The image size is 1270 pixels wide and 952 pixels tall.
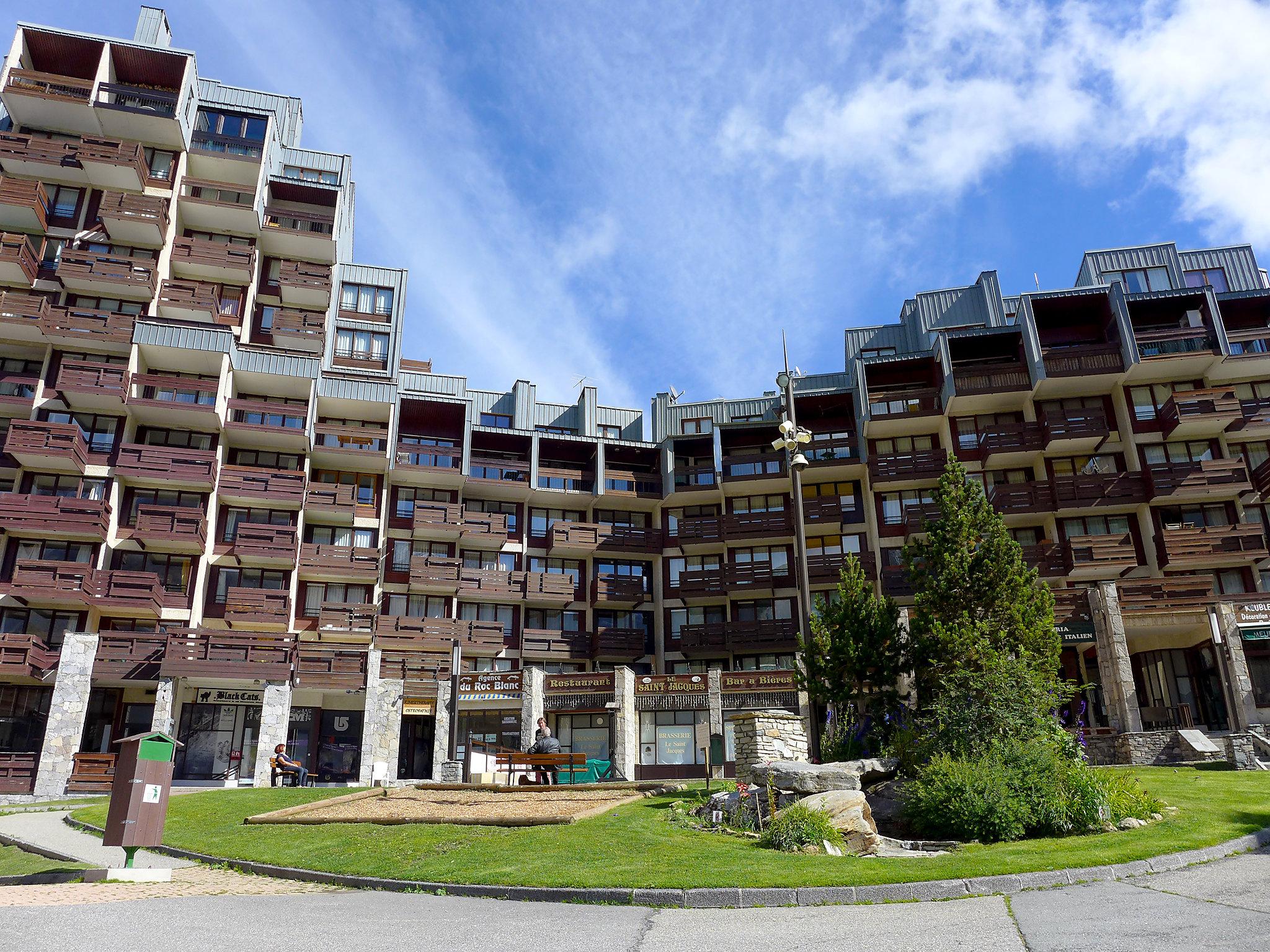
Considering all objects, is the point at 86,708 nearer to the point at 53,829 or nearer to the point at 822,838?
the point at 53,829

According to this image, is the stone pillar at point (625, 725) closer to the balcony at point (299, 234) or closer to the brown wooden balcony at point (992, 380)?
the brown wooden balcony at point (992, 380)

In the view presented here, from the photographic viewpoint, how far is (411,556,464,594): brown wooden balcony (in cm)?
4866

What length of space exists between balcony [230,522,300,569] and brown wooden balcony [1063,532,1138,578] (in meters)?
37.9

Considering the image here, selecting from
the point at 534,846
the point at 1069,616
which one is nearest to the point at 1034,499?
the point at 1069,616

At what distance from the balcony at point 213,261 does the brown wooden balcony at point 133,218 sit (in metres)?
1.21

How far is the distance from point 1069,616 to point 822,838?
2759 centimetres

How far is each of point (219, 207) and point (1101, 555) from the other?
48278 millimetres

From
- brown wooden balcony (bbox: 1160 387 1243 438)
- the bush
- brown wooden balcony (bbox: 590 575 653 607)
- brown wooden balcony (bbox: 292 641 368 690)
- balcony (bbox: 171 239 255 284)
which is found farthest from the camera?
brown wooden balcony (bbox: 590 575 653 607)

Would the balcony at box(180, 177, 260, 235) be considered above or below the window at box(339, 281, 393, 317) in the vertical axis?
above

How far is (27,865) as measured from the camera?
1753cm

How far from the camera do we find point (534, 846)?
16.5 m

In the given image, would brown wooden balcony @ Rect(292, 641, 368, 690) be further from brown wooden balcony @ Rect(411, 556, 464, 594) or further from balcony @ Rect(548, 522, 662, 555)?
balcony @ Rect(548, 522, 662, 555)

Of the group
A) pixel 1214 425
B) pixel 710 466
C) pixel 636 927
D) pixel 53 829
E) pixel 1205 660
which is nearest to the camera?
pixel 636 927

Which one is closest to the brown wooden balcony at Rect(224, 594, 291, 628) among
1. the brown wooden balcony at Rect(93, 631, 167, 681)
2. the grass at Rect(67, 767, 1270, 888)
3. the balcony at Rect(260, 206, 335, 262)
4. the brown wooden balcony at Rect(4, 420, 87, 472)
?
the brown wooden balcony at Rect(93, 631, 167, 681)
